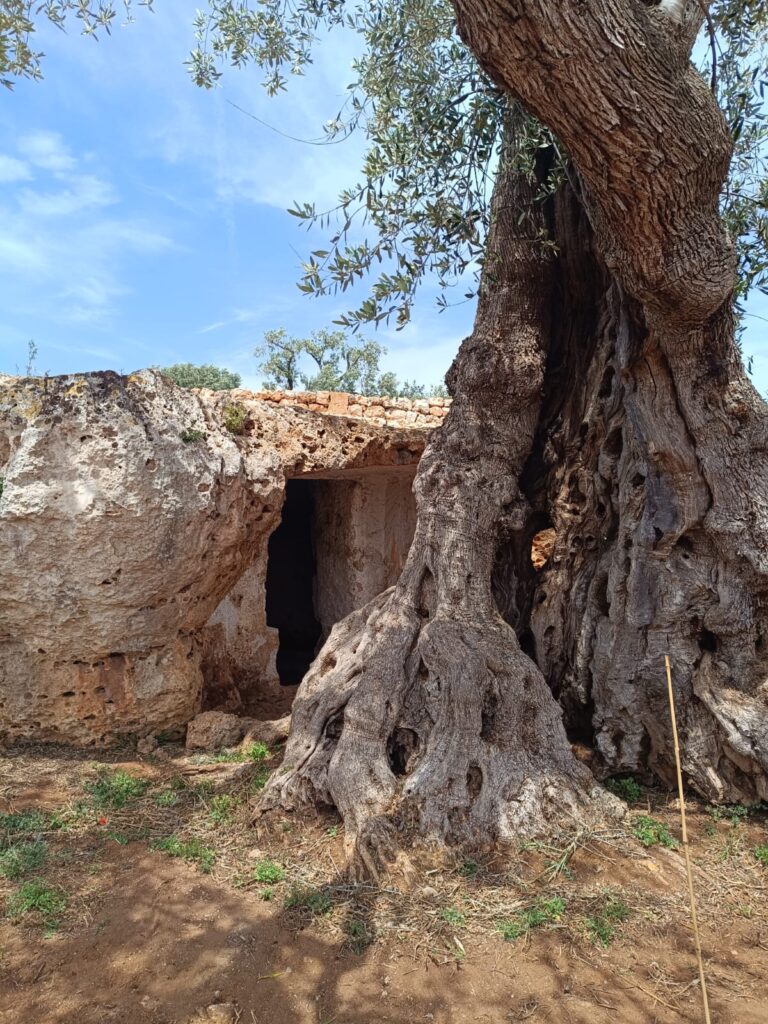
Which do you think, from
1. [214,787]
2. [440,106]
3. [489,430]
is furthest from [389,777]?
[440,106]

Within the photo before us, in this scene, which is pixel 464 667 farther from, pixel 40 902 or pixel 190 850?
pixel 40 902

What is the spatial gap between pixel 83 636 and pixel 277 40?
4961mm

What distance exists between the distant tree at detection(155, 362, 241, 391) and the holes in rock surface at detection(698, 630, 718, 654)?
50.0 feet

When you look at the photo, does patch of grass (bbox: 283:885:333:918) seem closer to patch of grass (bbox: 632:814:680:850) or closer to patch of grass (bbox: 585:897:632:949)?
patch of grass (bbox: 585:897:632:949)

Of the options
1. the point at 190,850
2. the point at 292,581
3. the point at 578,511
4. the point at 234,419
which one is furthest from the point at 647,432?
the point at 292,581

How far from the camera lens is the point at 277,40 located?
6078 mm

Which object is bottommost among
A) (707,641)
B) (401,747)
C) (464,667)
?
(401,747)

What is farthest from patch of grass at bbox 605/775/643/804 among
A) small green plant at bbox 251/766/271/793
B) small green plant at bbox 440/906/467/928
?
small green plant at bbox 251/766/271/793

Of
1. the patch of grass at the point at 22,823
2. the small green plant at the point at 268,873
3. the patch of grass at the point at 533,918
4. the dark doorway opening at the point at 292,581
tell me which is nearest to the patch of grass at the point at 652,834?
the patch of grass at the point at 533,918

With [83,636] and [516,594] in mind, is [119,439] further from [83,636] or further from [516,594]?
[516,594]

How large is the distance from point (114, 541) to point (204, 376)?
45.6ft

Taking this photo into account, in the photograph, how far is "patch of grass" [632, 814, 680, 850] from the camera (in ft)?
13.7

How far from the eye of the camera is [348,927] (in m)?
3.42

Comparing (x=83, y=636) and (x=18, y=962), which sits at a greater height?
(x=83, y=636)
